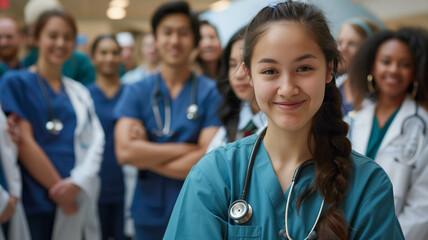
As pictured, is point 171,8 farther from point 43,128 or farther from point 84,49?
point 84,49

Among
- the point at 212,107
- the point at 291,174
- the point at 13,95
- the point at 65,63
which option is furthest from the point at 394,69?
the point at 65,63

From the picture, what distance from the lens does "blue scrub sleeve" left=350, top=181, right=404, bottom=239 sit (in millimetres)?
1062

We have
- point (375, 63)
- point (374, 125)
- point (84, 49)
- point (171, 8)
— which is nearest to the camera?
point (374, 125)

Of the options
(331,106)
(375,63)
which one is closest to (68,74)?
(375,63)

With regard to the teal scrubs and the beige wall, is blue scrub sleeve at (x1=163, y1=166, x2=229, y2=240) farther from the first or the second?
the beige wall

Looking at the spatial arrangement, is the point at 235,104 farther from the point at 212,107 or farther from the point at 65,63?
the point at 65,63

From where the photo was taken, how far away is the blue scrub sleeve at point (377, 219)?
1062 mm

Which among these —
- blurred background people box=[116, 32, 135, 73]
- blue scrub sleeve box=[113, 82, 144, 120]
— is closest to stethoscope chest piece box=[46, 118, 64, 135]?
blue scrub sleeve box=[113, 82, 144, 120]

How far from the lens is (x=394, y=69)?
1.99 meters

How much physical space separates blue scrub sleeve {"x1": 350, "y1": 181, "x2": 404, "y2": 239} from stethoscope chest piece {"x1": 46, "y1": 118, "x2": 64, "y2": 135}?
176cm

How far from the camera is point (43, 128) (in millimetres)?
2320

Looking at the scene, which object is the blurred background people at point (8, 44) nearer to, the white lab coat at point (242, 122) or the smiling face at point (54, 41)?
the smiling face at point (54, 41)

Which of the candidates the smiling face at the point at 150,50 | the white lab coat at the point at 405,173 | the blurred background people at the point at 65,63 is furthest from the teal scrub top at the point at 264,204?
the smiling face at the point at 150,50

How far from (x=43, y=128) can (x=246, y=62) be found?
4.94 feet
